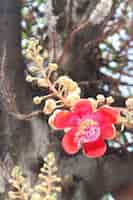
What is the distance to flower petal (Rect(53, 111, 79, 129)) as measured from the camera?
17.3 inches

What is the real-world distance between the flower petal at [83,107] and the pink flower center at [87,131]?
1cm

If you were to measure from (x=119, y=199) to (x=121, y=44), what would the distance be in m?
0.32

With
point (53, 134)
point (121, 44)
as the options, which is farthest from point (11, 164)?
point (121, 44)

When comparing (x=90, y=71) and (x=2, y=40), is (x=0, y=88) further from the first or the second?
(x=90, y=71)

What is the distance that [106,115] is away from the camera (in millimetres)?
442

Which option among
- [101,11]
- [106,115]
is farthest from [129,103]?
[101,11]

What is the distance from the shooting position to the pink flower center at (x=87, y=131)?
→ 45 centimetres

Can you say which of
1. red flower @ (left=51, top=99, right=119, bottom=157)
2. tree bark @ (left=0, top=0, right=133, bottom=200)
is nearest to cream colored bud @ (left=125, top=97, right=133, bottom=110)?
red flower @ (left=51, top=99, right=119, bottom=157)

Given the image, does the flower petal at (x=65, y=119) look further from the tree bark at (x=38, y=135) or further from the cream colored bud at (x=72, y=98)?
the tree bark at (x=38, y=135)

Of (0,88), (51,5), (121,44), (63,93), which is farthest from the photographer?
(121,44)

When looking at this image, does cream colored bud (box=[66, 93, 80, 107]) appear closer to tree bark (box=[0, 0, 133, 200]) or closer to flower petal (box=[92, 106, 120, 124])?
flower petal (box=[92, 106, 120, 124])

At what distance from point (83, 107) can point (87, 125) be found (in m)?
0.02

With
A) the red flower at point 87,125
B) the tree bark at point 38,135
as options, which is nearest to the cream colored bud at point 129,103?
the red flower at point 87,125

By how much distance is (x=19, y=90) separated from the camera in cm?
75
